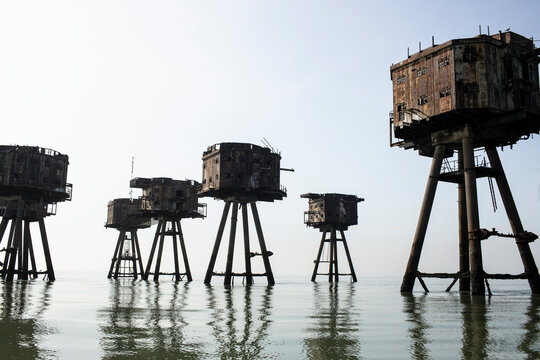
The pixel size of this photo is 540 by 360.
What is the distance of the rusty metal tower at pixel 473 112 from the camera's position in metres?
27.1

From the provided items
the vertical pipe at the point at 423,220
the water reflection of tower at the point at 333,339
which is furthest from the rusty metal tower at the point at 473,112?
the water reflection of tower at the point at 333,339

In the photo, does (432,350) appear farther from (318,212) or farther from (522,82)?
(318,212)

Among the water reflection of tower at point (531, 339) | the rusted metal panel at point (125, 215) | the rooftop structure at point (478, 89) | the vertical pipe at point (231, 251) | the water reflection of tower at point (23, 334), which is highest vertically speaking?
the rooftop structure at point (478, 89)

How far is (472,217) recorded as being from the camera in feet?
87.8

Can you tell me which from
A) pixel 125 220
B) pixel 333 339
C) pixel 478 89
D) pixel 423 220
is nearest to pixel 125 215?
pixel 125 220

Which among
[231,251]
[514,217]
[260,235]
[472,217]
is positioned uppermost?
[514,217]

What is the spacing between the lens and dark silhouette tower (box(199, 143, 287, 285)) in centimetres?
4447

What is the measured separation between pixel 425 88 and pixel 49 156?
3314 cm

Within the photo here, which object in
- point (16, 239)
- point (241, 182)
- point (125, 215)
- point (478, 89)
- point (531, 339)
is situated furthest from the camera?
point (125, 215)

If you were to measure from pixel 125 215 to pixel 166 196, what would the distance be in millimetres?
16270

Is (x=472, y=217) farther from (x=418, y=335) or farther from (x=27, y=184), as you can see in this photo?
(x=27, y=184)

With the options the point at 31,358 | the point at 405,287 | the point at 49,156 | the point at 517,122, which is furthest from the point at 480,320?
the point at 49,156

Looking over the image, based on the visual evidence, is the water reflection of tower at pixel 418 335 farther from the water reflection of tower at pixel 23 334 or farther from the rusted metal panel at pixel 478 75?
the rusted metal panel at pixel 478 75

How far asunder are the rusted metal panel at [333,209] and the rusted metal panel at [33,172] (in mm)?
27592
